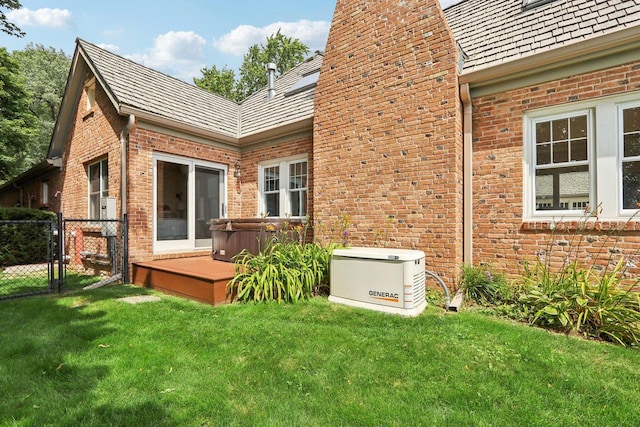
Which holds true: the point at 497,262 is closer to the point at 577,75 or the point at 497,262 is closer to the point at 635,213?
the point at 635,213

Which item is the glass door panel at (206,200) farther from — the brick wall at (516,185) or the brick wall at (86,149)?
the brick wall at (516,185)

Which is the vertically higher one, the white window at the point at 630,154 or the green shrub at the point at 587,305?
the white window at the point at 630,154

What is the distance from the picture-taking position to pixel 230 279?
5.11 m

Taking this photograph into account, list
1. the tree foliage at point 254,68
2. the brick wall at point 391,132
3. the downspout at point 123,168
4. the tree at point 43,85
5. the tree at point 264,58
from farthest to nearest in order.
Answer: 1. the tree at point 264,58
2. the tree foliage at point 254,68
3. the tree at point 43,85
4. the downspout at point 123,168
5. the brick wall at point 391,132

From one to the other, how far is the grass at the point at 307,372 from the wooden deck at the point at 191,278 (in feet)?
2.53

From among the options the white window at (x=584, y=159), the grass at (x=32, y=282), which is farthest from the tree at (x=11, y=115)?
the white window at (x=584, y=159)

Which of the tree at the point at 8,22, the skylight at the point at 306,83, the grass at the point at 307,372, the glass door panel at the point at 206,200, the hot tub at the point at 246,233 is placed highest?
the tree at the point at 8,22

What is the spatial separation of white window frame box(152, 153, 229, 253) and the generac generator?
4392 millimetres

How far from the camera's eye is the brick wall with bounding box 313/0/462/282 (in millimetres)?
5238

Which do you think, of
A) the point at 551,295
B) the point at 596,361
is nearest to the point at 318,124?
the point at 551,295

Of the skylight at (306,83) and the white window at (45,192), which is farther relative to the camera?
the white window at (45,192)

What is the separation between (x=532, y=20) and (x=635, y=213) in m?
3.51

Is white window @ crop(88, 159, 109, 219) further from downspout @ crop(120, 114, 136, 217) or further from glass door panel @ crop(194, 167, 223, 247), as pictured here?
glass door panel @ crop(194, 167, 223, 247)

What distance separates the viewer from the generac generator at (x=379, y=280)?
427cm
